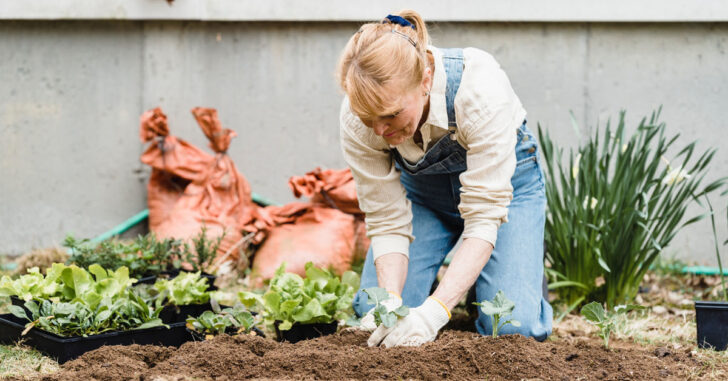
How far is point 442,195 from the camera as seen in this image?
2.40 m

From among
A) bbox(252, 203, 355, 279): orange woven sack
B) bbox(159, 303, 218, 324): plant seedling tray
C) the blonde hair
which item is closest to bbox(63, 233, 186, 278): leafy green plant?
bbox(252, 203, 355, 279): orange woven sack

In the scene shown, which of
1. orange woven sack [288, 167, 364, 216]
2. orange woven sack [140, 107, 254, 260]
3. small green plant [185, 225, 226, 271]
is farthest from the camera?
orange woven sack [140, 107, 254, 260]

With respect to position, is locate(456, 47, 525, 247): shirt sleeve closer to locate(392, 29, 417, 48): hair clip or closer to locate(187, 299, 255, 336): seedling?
locate(392, 29, 417, 48): hair clip

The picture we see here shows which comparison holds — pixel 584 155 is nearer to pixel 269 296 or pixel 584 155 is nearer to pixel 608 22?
pixel 608 22

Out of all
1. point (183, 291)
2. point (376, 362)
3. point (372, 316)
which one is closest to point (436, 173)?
point (372, 316)

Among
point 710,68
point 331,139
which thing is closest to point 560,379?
point 331,139

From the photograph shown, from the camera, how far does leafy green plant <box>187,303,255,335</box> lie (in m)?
2.01

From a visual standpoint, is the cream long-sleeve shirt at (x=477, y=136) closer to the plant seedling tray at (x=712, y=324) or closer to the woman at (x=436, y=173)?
the woman at (x=436, y=173)

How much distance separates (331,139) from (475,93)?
76.1 inches

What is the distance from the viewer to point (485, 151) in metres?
1.96

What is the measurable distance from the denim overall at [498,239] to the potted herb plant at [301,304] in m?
0.11

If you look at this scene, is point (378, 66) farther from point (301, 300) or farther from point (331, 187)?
point (331, 187)

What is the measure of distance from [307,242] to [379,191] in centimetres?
110

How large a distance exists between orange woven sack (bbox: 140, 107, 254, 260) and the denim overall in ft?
3.99
